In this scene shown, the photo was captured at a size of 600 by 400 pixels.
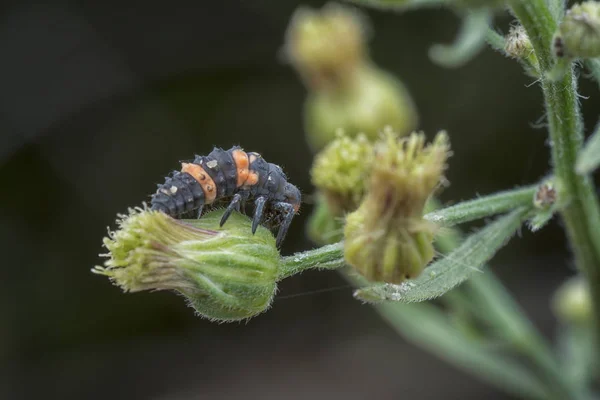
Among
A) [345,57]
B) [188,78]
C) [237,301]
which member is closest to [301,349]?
[188,78]

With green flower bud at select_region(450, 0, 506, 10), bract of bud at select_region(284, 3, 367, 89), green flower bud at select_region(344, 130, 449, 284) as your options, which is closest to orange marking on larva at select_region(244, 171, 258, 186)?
green flower bud at select_region(344, 130, 449, 284)

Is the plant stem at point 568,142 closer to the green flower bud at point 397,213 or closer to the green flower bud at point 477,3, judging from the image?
the green flower bud at point 477,3

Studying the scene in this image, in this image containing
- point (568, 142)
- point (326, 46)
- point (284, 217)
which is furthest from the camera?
point (326, 46)

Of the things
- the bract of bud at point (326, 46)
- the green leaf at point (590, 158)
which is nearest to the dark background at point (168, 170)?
the bract of bud at point (326, 46)

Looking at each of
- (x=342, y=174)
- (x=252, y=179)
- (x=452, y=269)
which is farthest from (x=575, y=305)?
(x=252, y=179)

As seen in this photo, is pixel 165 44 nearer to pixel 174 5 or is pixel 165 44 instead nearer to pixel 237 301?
pixel 174 5

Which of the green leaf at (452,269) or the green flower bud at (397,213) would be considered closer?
the green flower bud at (397,213)

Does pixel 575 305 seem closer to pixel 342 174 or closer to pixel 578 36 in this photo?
pixel 342 174
